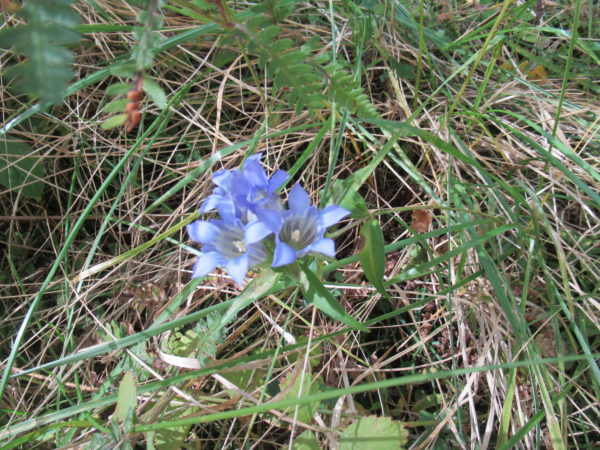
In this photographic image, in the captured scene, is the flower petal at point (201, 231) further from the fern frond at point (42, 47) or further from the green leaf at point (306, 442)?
the green leaf at point (306, 442)

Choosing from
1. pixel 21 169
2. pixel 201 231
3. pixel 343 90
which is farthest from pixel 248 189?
pixel 21 169

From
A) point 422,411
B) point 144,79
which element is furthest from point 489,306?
point 144,79

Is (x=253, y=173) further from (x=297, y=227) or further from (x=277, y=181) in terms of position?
(x=297, y=227)

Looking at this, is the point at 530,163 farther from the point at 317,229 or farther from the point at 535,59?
the point at 317,229

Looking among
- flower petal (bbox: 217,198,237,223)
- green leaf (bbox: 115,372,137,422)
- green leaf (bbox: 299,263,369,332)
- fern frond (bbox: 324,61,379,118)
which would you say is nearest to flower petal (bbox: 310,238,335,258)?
green leaf (bbox: 299,263,369,332)

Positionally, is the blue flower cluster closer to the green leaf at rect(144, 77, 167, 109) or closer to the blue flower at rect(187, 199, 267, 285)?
the blue flower at rect(187, 199, 267, 285)
